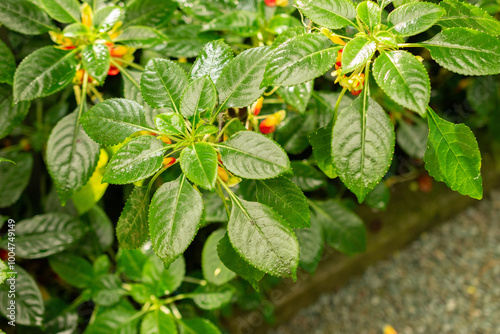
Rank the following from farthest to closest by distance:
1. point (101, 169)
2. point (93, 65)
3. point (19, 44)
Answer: point (19, 44)
point (101, 169)
point (93, 65)

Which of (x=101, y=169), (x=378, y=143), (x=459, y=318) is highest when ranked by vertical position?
(x=378, y=143)

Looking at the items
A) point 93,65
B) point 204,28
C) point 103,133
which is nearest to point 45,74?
point 93,65

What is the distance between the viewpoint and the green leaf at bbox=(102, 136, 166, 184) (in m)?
0.61

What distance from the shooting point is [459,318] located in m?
1.94

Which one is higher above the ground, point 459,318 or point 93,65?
point 93,65

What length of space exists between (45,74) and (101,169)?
292mm

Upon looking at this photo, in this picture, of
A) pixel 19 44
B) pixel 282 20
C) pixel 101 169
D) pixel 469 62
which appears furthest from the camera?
pixel 19 44

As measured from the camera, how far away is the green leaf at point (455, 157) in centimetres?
62

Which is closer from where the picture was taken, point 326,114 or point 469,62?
point 469,62

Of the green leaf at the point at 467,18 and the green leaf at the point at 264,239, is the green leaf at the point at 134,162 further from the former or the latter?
the green leaf at the point at 467,18

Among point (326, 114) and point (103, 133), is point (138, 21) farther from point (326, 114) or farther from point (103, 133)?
point (326, 114)

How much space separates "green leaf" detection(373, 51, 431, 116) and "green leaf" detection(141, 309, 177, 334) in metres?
0.83

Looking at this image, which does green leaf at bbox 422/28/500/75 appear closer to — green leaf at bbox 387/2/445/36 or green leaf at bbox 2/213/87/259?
green leaf at bbox 387/2/445/36

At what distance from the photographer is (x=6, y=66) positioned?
808 millimetres
